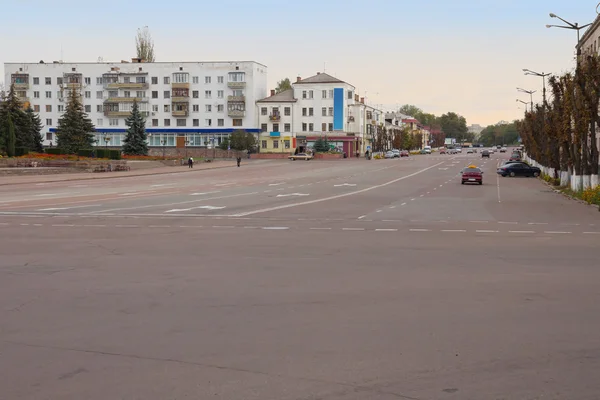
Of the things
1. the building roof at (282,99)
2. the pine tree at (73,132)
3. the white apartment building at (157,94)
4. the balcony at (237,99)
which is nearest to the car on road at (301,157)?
the building roof at (282,99)

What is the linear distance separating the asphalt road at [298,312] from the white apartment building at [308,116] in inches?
4186

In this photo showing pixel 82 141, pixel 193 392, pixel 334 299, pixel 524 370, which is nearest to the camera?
pixel 193 392

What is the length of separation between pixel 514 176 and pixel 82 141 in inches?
1883

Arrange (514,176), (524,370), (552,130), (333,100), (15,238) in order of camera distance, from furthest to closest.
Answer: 1. (333,100)
2. (514,176)
3. (552,130)
4. (15,238)
5. (524,370)

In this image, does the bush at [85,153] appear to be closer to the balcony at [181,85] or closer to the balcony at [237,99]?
the balcony at [181,85]

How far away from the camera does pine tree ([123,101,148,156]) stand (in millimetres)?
88312

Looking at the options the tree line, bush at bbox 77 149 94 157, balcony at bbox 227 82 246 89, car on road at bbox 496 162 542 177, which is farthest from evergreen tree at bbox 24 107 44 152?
the tree line

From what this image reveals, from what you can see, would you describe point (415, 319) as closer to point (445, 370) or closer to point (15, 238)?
point (445, 370)

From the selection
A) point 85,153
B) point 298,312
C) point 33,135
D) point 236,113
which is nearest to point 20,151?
point 33,135

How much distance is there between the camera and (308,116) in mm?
128000

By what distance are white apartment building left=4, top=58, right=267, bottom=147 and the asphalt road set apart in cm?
10689

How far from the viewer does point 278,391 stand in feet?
21.4

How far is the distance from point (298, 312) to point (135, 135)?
271ft

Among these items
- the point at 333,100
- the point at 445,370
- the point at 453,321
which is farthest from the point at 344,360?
the point at 333,100
